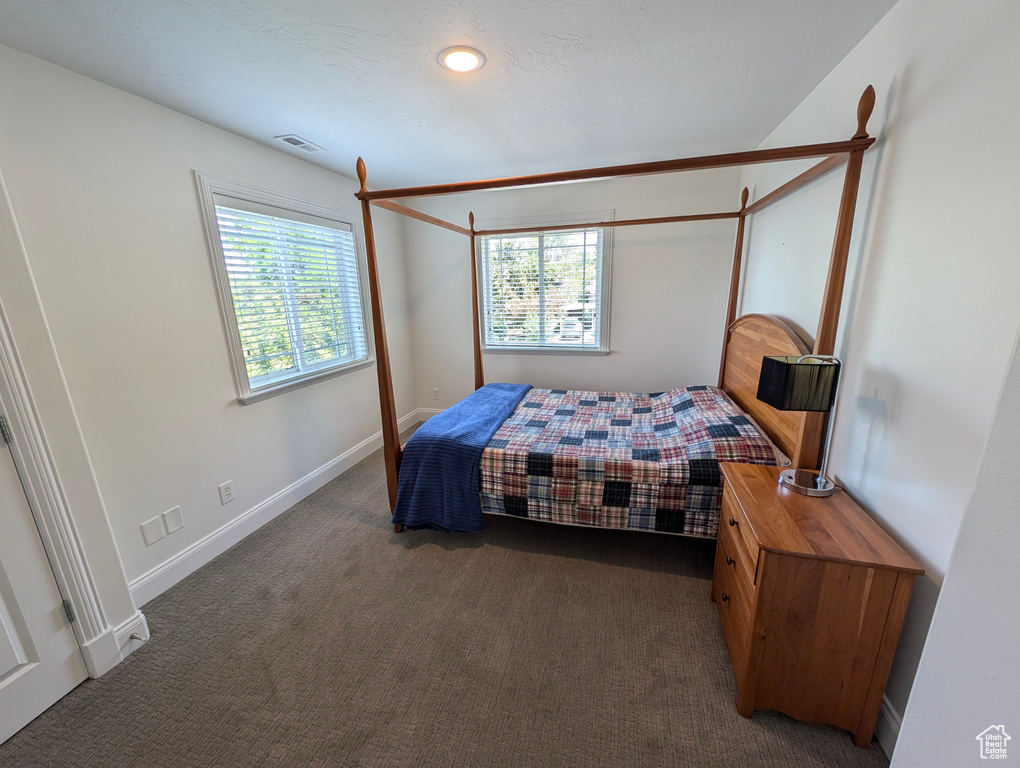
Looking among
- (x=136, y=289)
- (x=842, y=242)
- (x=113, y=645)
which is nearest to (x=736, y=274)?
(x=842, y=242)

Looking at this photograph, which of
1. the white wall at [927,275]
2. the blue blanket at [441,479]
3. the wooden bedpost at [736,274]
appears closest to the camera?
the white wall at [927,275]

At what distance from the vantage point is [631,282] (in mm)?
3371

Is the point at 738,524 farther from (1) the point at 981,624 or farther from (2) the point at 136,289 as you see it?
(2) the point at 136,289

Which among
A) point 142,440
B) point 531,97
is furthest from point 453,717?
point 531,97

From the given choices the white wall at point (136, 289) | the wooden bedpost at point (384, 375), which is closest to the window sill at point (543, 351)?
the wooden bedpost at point (384, 375)

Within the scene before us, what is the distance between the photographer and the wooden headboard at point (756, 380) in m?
1.58

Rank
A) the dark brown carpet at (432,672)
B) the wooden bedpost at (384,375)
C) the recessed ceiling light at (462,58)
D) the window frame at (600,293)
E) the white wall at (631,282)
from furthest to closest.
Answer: the window frame at (600,293) < the white wall at (631,282) < the wooden bedpost at (384,375) < the recessed ceiling light at (462,58) < the dark brown carpet at (432,672)

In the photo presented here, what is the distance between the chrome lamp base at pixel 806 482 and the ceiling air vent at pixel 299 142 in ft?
10.3

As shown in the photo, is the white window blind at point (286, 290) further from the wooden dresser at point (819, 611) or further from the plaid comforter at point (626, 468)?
the wooden dresser at point (819, 611)

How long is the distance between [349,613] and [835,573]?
1.94 m

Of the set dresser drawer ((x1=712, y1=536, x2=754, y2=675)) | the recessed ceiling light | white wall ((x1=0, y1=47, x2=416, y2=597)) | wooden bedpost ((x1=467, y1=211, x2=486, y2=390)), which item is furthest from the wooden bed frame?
white wall ((x1=0, y1=47, x2=416, y2=597))

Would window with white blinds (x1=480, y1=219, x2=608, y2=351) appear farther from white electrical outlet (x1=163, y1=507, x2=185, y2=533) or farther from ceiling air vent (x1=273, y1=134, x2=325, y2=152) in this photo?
white electrical outlet (x1=163, y1=507, x2=185, y2=533)

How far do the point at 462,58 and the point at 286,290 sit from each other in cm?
186

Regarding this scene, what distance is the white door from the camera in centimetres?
129
